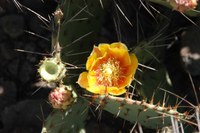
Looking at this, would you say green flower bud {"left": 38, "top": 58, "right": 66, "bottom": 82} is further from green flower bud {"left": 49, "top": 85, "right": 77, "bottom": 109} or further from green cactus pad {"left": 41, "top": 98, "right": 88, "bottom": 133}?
green cactus pad {"left": 41, "top": 98, "right": 88, "bottom": 133}

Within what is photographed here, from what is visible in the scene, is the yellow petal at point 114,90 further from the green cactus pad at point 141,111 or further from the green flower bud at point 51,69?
the green flower bud at point 51,69

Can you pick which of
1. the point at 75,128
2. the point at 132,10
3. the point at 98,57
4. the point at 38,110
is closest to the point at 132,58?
the point at 98,57

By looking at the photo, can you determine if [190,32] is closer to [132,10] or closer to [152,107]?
[132,10]

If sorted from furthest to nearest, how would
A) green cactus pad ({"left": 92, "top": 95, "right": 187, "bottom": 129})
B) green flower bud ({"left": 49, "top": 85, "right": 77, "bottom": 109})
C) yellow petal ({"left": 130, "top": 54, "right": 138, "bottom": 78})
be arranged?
yellow petal ({"left": 130, "top": 54, "right": 138, "bottom": 78}), green flower bud ({"left": 49, "top": 85, "right": 77, "bottom": 109}), green cactus pad ({"left": 92, "top": 95, "right": 187, "bottom": 129})

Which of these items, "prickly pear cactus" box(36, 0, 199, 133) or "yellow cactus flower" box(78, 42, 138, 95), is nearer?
"prickly pear cactus" box(36, 0, 199, 133)

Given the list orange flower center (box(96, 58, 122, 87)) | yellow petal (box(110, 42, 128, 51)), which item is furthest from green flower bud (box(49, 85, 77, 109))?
yellow petal (box(110, 42, 128, 51))

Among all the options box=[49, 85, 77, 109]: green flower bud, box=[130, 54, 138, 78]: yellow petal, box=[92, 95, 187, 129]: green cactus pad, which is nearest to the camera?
box=[92, 95, 187, 129]: green cactus pad

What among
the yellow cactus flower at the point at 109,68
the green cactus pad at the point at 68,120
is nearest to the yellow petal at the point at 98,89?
the yellow cactus flower at the point at 109,68

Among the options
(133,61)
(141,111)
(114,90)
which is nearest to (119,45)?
(133,61)
